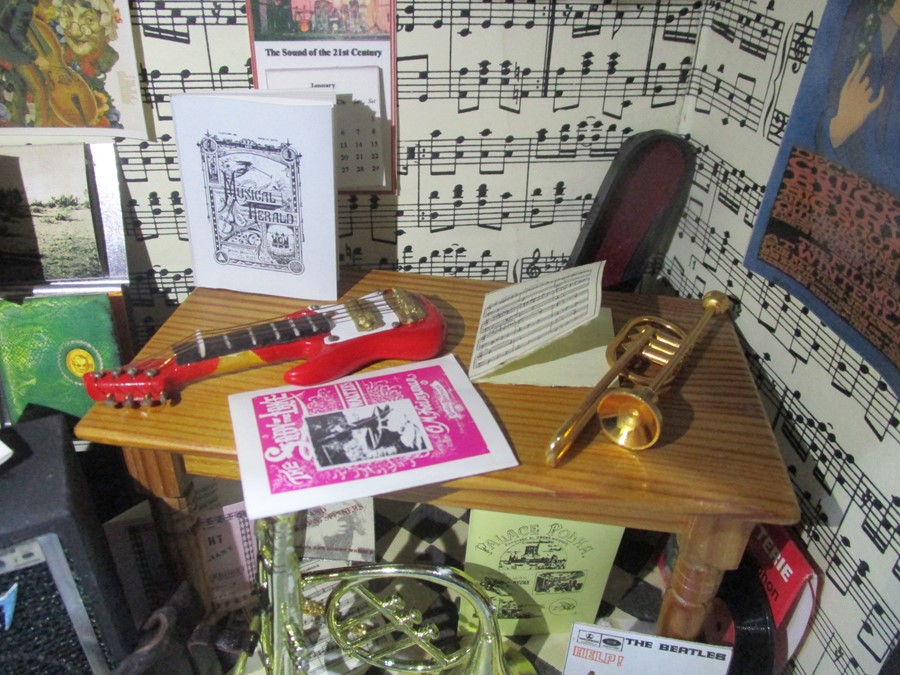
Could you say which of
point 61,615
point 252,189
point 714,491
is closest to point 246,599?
point 61,615

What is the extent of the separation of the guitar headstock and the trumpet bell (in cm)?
46

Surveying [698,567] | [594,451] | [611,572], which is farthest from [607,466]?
[611,572]

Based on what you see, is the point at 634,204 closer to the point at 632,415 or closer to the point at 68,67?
the point at 632,415

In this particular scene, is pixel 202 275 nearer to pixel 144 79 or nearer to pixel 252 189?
pixel 252 189

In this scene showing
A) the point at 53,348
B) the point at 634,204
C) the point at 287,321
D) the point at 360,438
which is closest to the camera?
the point at 360,438

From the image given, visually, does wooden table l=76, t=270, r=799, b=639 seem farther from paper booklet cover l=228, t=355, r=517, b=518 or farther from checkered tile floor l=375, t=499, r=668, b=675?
checkered tile floor l=375, t=499, r=668, b=675

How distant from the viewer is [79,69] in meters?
0.92

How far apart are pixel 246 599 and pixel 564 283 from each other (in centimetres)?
64

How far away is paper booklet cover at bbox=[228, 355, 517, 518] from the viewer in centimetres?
66

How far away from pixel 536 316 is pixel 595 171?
38 centimetres

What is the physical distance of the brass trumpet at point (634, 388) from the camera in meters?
0.72

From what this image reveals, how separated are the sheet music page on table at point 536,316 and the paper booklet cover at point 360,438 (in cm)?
5

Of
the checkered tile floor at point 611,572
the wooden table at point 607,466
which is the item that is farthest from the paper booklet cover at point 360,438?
the checkered tile floor at point 611,572

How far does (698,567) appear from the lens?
75 cm
